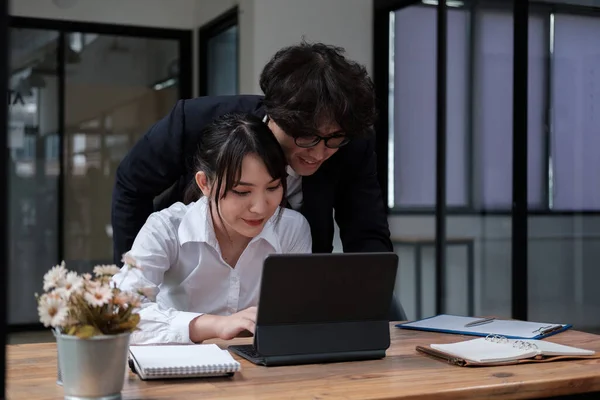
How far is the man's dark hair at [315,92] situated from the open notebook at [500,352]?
51 cm

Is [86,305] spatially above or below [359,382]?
above

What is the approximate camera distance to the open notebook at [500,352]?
5.21 ft

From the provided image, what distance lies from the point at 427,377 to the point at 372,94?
0.75m

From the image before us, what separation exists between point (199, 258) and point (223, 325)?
0.34 metres

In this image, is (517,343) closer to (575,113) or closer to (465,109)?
(575,113)

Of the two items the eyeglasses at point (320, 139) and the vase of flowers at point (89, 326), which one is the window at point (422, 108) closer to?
the eyeglasses at point (320, 139)

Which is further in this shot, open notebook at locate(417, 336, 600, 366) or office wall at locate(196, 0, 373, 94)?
office wall at locate(196, 0, 373, 94)

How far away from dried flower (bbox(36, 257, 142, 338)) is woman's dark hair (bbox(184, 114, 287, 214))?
628 millimetres

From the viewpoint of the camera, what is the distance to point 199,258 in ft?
6.47

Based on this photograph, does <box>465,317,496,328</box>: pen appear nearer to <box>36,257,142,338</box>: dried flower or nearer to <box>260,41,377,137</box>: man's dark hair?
<box>260,41,377,137</box>: man's dark hair

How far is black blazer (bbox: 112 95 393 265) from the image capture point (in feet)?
7.16

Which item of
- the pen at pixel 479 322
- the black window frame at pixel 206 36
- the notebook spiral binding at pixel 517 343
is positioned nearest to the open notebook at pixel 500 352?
the notebook spiral binding at pixel 517 343

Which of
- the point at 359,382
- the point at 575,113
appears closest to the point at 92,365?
the point at 359,382

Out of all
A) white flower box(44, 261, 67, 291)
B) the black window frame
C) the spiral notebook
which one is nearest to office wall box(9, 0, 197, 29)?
the black window frame
